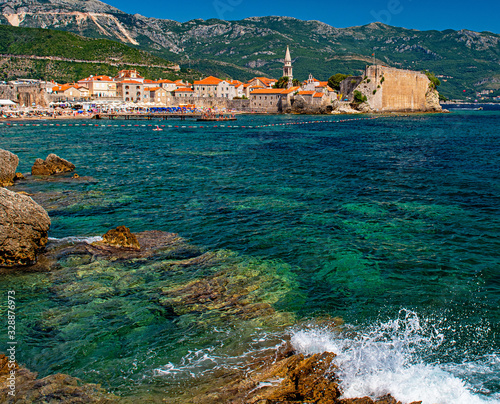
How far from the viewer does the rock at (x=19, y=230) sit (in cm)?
956

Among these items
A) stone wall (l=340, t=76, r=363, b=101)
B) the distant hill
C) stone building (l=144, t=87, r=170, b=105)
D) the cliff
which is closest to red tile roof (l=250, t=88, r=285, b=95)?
stone wall (l=340, t=76, r=363, b=101)

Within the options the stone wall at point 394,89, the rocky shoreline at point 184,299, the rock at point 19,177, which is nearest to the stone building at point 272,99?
the stone wall at point 394,89

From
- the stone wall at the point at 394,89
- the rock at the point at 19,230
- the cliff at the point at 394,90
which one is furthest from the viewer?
the cliff at the point at 394,90

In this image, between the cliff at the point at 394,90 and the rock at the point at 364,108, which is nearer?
the cliff at the point at 394,90

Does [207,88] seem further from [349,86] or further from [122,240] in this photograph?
[122,240]

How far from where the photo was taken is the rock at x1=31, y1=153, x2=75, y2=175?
2117 centimetres

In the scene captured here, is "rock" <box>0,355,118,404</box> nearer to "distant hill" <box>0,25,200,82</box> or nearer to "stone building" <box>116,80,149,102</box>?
"stone building" <box>116,80,149,102</box>

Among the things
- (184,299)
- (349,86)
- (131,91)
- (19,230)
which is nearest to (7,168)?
(19,230)

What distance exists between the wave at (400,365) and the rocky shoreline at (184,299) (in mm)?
243

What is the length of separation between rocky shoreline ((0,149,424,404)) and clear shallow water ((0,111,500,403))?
141mm

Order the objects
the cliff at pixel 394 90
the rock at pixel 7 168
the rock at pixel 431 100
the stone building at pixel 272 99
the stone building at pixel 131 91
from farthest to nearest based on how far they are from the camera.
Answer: the rock at pixel 431 100 → the stone building at pixel 131 91 → the stone building at pixel 272 99 → the cliff at pixel 394 90 → the rock at pixel 7 168

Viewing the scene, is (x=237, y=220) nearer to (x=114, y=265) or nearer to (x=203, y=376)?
(x=114, y=265)

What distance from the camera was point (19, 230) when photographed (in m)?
9.84

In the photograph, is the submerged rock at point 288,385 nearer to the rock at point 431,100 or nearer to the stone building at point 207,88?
the stone building at point 207,88
